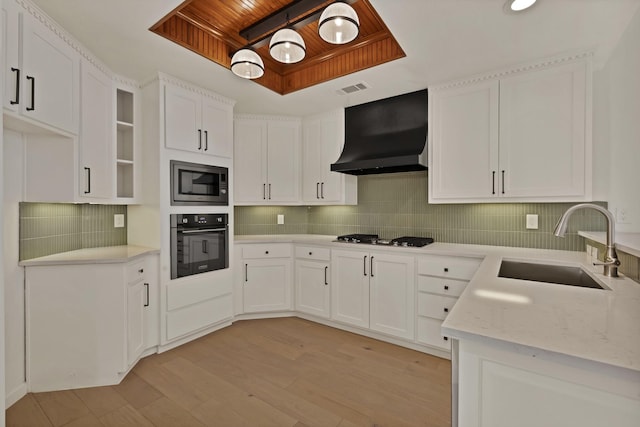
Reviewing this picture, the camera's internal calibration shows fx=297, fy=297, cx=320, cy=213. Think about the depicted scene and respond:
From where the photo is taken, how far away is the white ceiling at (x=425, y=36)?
5.72 ft

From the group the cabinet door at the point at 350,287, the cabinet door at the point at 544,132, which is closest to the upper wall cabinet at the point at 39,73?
the cabinet door at the point at 350,287

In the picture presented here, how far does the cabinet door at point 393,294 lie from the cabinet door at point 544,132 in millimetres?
1082

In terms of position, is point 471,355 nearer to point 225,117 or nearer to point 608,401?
point 608,401

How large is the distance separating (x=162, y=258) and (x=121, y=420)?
1209 millimetres

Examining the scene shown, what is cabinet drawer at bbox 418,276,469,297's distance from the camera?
2488 millimetres

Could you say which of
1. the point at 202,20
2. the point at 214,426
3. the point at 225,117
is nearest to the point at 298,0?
the point at 202,20

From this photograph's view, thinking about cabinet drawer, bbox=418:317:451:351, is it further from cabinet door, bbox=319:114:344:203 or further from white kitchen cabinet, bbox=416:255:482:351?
cabinet door, bbox=319:114:344:203

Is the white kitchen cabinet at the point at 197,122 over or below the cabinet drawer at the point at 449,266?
over

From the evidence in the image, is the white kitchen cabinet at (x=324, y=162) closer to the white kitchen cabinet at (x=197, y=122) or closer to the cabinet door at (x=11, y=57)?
the white kitchen cabinet at (x=197, y=122)

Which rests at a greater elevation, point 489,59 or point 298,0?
point 298,0

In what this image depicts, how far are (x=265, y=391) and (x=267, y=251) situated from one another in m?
1.60

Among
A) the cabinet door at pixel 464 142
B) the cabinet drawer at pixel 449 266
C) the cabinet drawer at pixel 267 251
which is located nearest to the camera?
the cabinet drawer at pixel 449 266

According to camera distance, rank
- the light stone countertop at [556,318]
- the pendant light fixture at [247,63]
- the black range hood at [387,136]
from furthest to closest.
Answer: the black range hood at [387,136] < the pendant light fixture at [247,63] < the light stone countertop at [556,318]

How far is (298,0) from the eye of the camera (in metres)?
2.07
